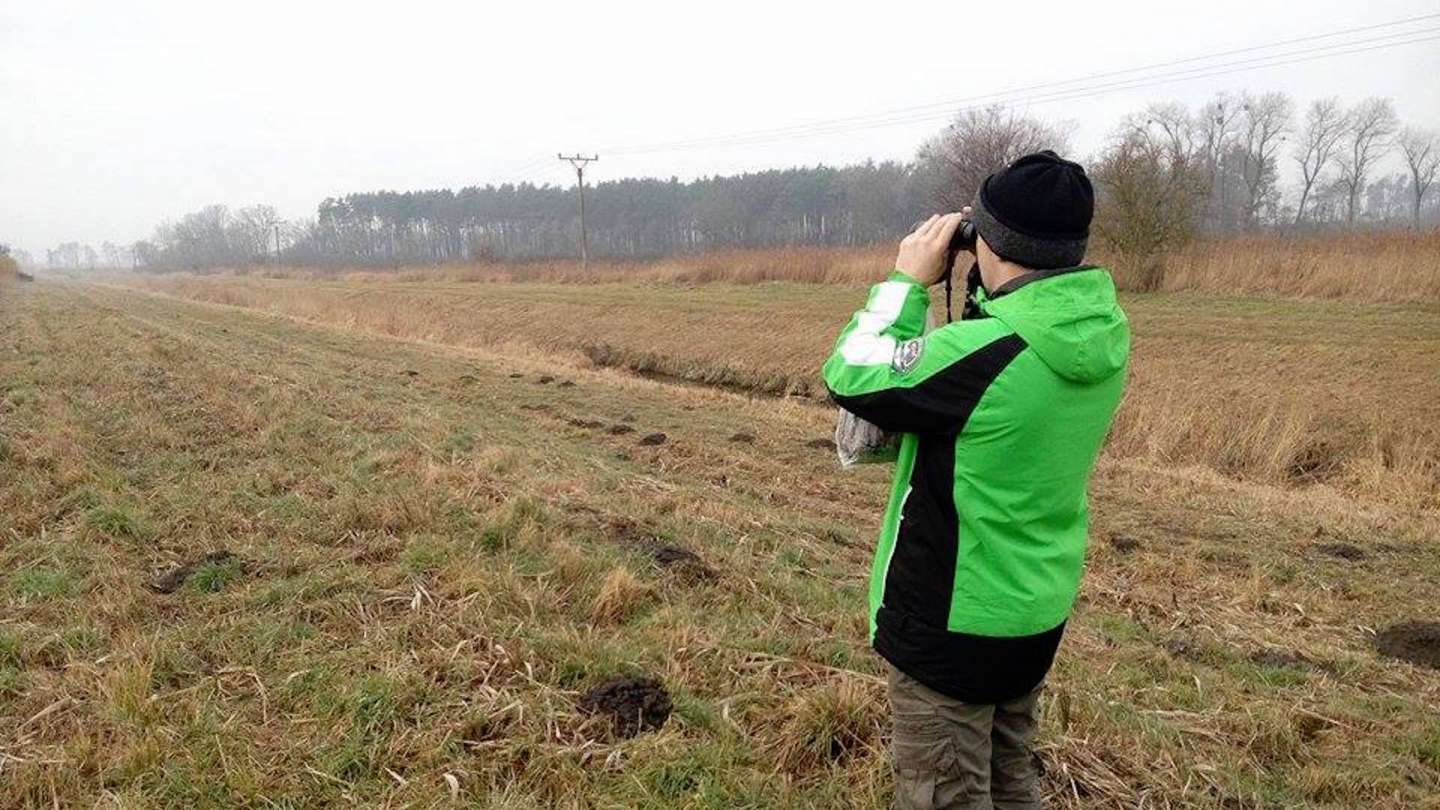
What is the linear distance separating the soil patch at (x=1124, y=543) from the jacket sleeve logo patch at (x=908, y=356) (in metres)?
5.53

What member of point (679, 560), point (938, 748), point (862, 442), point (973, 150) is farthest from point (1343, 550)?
point (973, 150)

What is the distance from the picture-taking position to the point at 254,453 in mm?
6758

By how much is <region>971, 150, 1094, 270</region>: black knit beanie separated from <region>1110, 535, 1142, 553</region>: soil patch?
5445mm

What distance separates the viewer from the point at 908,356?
6.11ft

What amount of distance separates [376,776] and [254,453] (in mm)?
4802

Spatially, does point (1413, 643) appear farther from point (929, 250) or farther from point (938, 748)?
point (929, 250)

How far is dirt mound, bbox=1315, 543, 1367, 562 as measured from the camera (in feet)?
22.0

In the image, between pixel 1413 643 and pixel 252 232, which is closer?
pixel 1413 643

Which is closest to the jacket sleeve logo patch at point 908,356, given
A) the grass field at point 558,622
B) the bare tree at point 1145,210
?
the grass field at point 558,622

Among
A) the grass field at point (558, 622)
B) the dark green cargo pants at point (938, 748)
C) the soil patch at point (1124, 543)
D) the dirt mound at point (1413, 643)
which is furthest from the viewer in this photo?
the soil patch at point (1124, 543)

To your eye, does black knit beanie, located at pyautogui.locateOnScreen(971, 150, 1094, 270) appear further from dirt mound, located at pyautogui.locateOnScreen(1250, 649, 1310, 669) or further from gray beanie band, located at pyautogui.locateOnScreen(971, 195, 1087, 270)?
dirt mound, located at pyautogui.locateOnScreen(1250, 649, 1310, 669)

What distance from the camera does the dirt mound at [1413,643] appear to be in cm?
482

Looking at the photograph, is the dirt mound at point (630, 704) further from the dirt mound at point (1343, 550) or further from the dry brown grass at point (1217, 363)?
the dry brown grass at point (1217, 363)

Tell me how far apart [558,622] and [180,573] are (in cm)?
208
